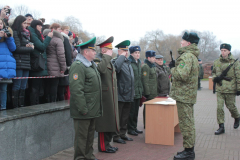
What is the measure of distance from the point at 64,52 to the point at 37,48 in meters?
0.79

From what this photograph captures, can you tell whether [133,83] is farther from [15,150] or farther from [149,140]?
[15,150]

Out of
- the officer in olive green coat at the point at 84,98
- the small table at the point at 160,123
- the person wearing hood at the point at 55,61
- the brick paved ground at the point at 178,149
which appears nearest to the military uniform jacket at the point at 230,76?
the brick paved ground at the point at 178,149

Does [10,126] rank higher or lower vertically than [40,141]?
higher

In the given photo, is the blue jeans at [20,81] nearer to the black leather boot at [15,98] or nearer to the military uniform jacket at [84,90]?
the black leather boot at [15,98]

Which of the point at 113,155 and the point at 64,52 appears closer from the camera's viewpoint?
the point at 113,155

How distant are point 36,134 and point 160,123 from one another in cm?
263

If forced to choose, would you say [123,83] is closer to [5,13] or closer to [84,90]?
[84,90]

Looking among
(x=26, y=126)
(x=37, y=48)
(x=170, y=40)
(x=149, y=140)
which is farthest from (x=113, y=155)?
(x=170, y=40)

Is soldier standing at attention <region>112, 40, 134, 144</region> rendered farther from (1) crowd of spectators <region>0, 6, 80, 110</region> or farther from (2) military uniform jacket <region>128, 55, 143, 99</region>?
(1) crowd of spectators <region>0, 6, 80, 110</region>

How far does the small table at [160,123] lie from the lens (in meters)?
5.11

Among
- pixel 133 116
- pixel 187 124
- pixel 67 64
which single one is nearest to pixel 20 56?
pixel 67 64

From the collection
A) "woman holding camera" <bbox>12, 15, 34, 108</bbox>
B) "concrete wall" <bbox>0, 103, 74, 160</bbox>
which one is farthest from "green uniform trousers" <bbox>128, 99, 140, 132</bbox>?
"woman holding camera" <bbox>12, 15, 34, 108</bbox>

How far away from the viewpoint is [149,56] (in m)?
6.53

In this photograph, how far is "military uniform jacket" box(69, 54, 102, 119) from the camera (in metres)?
3.53
